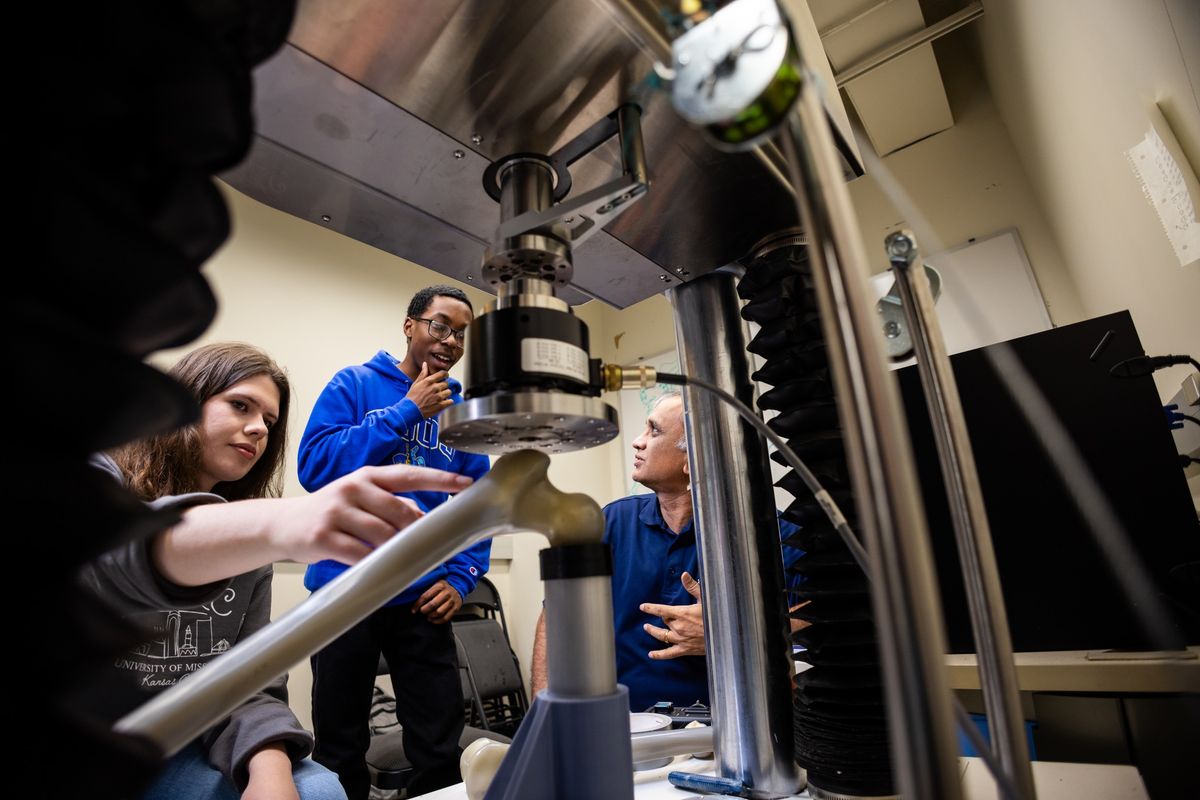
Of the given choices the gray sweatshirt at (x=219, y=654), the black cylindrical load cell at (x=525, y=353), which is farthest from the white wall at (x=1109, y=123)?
the gray sweatshirt at (x=219, y=654)

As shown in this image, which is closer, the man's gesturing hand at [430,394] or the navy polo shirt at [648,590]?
the navy polo shirt at [648,590]

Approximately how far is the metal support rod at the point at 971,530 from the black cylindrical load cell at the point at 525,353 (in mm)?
186

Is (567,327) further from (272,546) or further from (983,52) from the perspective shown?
(983,52)

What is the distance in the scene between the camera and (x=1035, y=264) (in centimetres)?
212

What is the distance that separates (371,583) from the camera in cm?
33

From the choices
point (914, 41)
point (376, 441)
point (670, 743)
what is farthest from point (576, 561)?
point (914, 41)

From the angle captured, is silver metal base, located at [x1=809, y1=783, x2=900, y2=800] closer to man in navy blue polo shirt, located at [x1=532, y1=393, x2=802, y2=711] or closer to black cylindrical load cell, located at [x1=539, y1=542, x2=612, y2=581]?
black cylindrical load cell, located at [x1=539, y1=542, x2=612, y2=581]

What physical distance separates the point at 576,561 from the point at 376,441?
110 cm

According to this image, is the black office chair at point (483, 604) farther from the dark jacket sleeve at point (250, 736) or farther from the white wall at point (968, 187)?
the white wall at point (968, 187)

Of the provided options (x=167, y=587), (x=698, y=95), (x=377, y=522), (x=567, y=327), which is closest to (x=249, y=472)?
(x=167, y=587)

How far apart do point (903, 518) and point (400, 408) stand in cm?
132

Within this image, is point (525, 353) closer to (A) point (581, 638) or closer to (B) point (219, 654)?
(A) point (581, 638)

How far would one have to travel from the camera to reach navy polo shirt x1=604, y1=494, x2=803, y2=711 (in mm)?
1237

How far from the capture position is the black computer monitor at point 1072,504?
82cm
